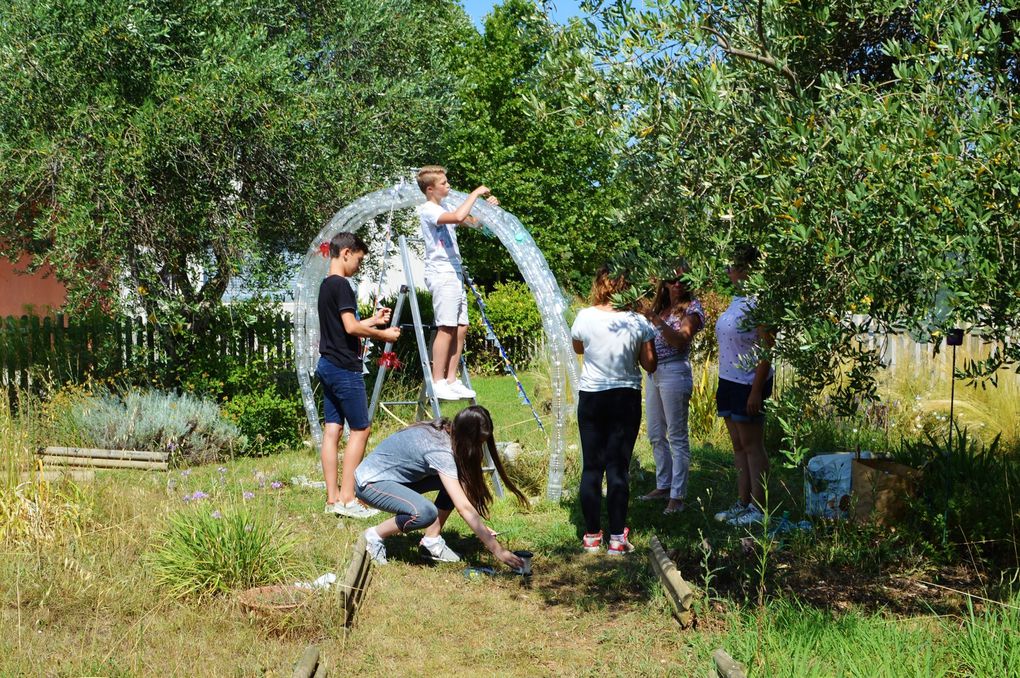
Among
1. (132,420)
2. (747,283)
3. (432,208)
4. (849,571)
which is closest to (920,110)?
(747,283)

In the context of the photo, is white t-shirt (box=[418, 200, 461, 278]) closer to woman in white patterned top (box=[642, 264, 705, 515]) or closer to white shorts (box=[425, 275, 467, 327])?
white shorts (box=[425, 275, 467, 327])

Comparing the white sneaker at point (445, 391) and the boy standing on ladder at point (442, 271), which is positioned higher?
the boy standing on ladder at point (442, 271)

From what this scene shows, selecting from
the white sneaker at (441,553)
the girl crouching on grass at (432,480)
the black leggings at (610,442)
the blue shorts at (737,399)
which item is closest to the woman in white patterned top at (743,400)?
the blue shorts at (737,399)

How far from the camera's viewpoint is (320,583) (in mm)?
4926

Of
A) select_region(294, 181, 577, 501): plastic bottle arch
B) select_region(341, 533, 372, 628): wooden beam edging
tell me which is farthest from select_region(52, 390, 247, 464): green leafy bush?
select_region(341, 533, 372, 628): wooden beam edging

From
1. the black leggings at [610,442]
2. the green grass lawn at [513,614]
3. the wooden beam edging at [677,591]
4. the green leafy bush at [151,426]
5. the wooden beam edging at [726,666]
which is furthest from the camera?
the green leafy bush at [151,426]

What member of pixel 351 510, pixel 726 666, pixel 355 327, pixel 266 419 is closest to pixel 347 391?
pixel 355 327

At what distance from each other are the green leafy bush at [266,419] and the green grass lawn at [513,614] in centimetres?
300

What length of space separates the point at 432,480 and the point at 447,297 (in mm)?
1891

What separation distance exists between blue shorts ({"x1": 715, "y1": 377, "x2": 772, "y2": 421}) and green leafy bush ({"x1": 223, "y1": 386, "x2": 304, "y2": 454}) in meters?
5.00

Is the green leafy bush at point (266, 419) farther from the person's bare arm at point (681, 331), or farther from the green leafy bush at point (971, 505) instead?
the green leafy bush at point (971, 505)

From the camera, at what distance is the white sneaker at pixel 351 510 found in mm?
6871

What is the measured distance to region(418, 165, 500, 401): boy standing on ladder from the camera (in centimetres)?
742

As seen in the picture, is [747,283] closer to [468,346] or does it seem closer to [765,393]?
[765,393]
